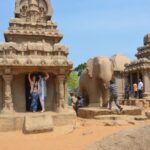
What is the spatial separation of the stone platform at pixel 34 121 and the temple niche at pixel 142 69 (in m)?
11.4

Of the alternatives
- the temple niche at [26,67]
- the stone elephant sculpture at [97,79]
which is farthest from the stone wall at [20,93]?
the stone elephant sculpture at [97,79]

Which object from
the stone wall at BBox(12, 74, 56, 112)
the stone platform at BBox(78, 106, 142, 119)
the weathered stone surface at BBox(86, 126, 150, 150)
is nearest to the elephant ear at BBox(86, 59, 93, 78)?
the stone platform at BBox(78, 106, 142, 119)

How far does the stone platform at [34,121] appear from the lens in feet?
31.1

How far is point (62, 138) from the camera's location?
28.8ft

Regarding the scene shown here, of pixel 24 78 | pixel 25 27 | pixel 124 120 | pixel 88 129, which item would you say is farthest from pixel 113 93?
pixel 25 27

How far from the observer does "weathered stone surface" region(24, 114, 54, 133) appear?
370 inches

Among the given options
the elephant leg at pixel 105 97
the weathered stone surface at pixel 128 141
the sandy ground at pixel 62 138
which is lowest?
the sandy ground at pixel 62 138

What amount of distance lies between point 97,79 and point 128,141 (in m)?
9.83

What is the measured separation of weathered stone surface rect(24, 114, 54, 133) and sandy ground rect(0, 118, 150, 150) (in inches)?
8.1

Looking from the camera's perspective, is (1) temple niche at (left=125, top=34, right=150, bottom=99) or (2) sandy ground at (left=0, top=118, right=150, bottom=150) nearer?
(2) sandy ground at (left=0, top=118, right=150, bottom=150)

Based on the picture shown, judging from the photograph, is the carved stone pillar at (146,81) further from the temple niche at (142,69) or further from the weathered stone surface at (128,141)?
the weathered stone surface at (128,141)

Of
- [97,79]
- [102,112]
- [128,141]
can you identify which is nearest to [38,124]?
[102,112]

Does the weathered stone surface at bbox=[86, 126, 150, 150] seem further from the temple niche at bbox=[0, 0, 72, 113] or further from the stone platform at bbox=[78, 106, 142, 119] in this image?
the stone platform at bbox=[78, 106, 142, 119]

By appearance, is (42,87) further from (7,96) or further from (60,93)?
(7,96)
